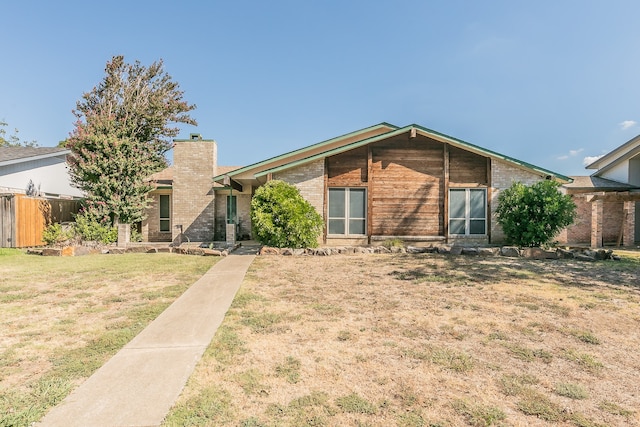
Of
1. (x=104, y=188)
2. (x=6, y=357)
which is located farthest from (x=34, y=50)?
(x=6, y=357)

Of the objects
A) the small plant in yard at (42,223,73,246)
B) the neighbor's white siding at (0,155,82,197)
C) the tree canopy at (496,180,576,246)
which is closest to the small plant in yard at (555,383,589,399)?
the tree canopy at (496,180,576,246)

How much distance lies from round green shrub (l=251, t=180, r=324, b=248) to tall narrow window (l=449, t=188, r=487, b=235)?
658 centimetres

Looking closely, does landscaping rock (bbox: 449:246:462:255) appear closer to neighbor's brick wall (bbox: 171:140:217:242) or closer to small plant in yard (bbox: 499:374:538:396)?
small plant in yard (bbox: 499:374:538:396)

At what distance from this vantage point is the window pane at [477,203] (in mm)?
14250

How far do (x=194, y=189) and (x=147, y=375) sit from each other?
15307 millimetres

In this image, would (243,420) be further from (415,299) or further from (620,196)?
(620,196)

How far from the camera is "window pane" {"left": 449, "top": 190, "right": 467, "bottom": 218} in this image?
14.3m

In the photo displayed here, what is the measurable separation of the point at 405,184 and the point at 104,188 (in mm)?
14488

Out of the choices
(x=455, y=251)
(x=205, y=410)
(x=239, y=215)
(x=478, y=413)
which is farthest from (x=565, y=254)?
(x=239, y=215)

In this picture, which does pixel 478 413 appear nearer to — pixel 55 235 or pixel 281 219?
pixel 281 219

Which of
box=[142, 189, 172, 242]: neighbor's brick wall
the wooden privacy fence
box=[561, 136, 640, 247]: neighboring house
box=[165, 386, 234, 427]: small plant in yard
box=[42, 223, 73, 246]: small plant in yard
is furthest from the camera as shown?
box=[142, 189, 172, 242]: neighbor's brick wall

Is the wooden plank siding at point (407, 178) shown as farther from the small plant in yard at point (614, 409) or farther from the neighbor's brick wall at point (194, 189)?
the small plant in yard at point (614, 409)

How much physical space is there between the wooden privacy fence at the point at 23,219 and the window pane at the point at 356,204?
14891 mm

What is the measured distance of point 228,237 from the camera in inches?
607
